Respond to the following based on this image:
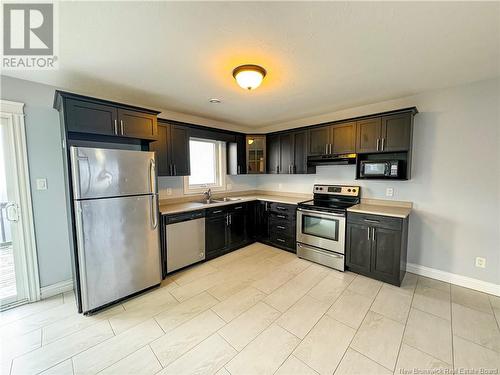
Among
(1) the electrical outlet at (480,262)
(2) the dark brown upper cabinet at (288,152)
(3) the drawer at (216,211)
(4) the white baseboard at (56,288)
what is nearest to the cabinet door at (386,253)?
(1) the electrical outlet at (480,262)

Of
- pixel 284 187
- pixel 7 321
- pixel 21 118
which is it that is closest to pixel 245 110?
pixel 284 187

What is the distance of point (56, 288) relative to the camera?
252 cm

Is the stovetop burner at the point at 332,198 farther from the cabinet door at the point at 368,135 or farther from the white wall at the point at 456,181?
the cabinet door at the point at 368,135

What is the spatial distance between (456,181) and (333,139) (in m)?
1.64

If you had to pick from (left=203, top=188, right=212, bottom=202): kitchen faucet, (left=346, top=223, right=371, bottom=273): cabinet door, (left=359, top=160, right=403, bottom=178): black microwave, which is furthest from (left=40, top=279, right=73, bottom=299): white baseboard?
(left=359, top=160, right=403, bottom=178): black microwave

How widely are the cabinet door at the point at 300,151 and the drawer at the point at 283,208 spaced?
0.71 metres

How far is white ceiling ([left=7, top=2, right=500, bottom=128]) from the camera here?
4.44 feet

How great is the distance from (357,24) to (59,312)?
3818mm

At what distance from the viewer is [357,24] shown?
1.47 meters

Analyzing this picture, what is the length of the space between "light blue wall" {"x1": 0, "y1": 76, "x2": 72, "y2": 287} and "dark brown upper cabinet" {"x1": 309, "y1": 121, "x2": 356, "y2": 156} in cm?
364

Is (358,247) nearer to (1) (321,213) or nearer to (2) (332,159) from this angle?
(1) (321,213)

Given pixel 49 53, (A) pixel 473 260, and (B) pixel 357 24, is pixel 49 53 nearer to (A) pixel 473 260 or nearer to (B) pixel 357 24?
(B) pixel 357 24

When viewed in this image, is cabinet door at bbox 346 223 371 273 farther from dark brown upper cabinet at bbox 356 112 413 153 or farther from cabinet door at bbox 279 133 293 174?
cabinet door at bbox 279 133 293 174

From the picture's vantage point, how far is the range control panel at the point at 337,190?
11.3 ft
